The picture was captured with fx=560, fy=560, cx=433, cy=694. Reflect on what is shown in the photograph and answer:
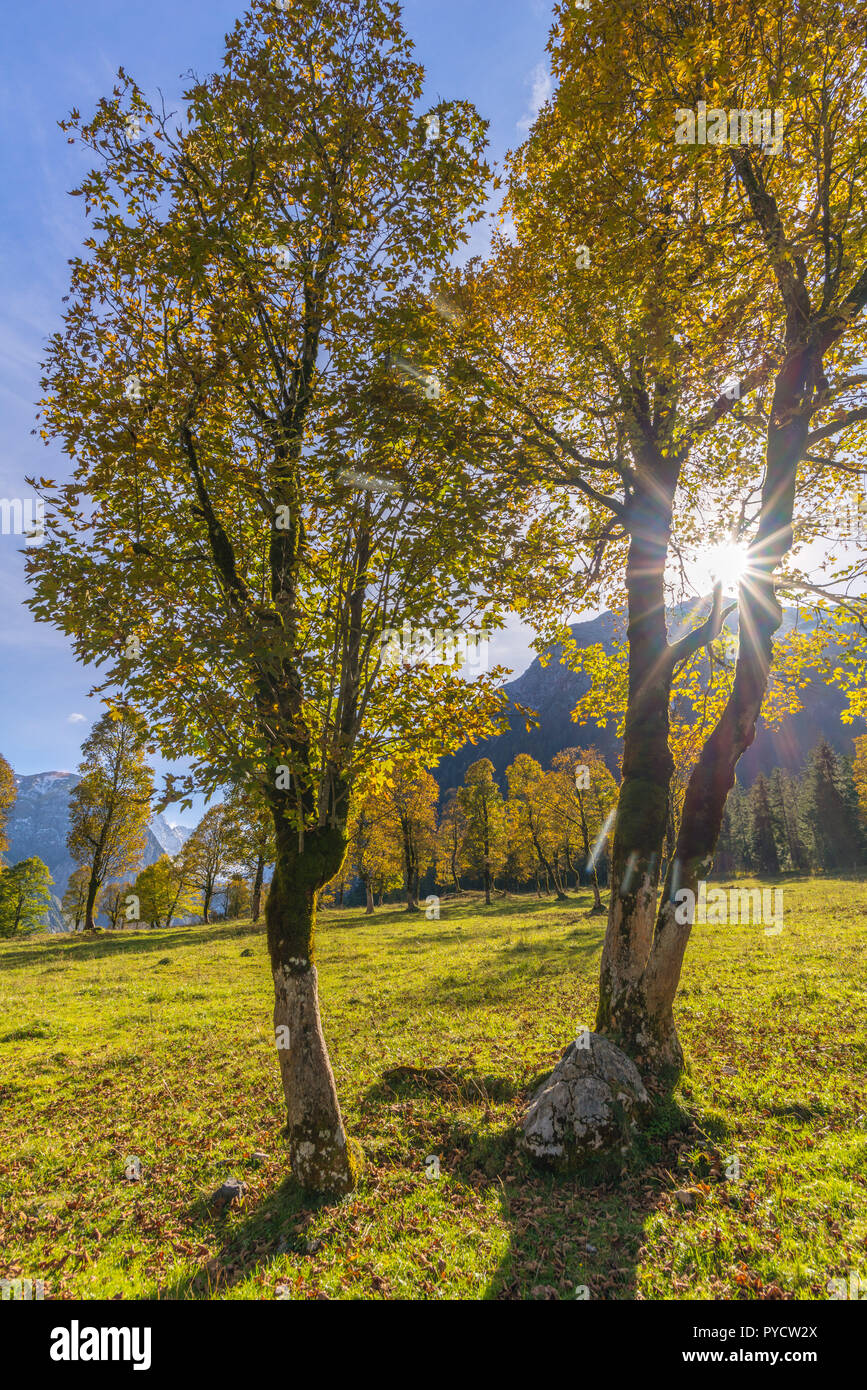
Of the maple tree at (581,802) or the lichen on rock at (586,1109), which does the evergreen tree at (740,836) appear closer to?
the maple tree at (581,802)

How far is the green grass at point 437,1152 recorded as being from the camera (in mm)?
6102

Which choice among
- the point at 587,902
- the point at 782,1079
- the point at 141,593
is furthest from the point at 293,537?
the point at 587,902

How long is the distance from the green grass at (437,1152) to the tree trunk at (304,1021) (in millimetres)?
463

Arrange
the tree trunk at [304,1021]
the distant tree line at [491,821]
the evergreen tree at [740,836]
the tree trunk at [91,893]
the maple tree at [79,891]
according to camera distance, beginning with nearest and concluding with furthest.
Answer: the tree trunk at [304,1021] < the tree trunk at [91,893] < the distant tree line at [491,821] < the maple tree at [79,891] < the evergreen tree at [740,836]

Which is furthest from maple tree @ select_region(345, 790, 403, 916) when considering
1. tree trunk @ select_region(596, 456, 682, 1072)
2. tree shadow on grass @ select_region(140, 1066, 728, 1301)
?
tree shadow on grass @ select_region(140, 1066, 728, 1301)

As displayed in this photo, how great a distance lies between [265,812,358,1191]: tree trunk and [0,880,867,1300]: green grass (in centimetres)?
46

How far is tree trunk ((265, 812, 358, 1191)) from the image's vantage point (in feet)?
25.6

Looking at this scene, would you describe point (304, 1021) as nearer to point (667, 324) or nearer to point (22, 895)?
point (667, 324)

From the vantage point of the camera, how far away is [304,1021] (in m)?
8.04

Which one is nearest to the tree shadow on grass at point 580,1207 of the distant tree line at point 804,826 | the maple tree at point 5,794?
the maple tree at point 5,794

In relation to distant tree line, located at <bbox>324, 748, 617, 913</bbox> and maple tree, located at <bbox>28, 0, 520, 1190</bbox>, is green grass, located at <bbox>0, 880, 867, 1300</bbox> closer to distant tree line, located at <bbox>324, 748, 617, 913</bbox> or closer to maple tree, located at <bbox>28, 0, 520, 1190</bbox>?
maple tree, located at <bbox>28, 0, 520, 1190</bbox>
